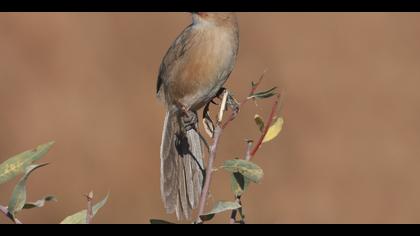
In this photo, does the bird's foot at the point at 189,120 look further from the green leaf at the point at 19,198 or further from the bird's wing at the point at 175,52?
the green leaf at the point at 19,198

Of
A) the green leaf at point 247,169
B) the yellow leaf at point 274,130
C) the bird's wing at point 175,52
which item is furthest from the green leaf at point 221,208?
the bird's wing at point 175,52

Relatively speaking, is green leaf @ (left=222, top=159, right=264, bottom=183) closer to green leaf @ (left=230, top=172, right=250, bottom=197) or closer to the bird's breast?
green leaf @ (left=230, top=172, right=250, bottom=197)

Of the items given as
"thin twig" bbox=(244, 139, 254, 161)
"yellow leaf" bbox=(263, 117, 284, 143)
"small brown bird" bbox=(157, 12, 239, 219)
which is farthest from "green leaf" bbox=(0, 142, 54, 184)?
"small brown bird" bbox=(157, 12, 239, 219)

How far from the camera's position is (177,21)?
1199 cm

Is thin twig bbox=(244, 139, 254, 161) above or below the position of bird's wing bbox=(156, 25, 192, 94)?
below

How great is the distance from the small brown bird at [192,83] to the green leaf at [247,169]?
41.5 inches

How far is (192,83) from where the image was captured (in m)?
3.51

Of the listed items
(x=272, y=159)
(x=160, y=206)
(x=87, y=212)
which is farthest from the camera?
(x=272, y=159)

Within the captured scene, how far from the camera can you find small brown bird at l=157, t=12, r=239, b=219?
10.9ft

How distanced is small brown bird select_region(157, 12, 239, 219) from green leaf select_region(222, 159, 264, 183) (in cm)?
105

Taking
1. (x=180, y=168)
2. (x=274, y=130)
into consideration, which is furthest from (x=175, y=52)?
(x=274, y=130)
